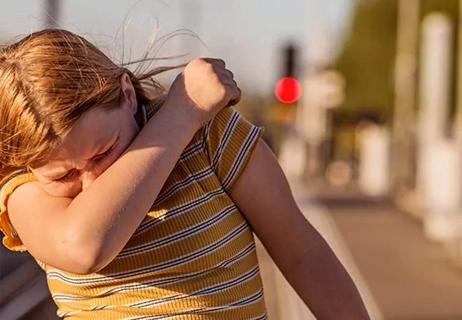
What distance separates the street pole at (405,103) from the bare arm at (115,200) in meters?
30.7

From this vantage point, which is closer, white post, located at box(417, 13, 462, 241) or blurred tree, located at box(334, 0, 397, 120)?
white post, located at box(417, 13, 462, 241)

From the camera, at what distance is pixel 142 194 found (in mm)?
2262

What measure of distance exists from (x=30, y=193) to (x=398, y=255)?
54.9 feet

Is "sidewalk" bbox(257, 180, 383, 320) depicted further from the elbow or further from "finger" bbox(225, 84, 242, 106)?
the elbow

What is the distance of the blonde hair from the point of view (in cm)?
225

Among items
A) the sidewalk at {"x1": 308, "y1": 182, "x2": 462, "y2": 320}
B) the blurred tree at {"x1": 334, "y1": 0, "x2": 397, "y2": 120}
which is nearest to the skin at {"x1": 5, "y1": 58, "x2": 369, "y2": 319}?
the sidewalk at {"x1": 308, "y1": 182, "x2": 462, "y2": 320}

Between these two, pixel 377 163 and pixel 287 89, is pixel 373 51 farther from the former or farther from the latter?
pixel 287 89

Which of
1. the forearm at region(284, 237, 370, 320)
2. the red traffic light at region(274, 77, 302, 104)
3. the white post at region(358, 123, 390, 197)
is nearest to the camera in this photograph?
the forearm at region(284, 237, 370, 320)

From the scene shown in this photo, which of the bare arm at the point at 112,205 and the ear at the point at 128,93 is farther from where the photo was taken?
the ear at the point at 128,93

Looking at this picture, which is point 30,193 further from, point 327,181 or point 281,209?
point 327,181

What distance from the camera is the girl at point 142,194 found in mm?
2260

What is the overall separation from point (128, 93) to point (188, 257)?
0.31 m

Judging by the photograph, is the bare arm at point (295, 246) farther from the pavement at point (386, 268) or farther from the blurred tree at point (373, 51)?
the blurred tree at point (373, 51)

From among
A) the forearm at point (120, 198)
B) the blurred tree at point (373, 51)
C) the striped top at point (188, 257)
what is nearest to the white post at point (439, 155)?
the striped top at point (188, 257)
